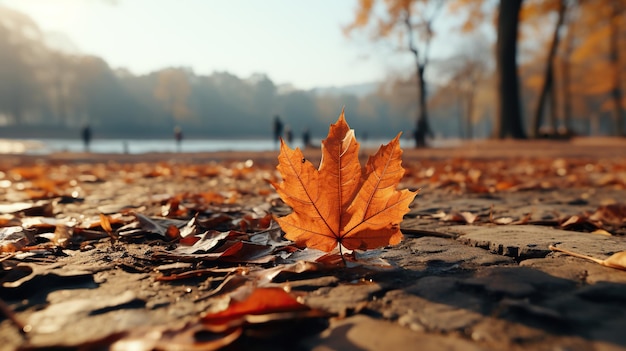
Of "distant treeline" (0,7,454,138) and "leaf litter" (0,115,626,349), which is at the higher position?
"distant treeline" (0,7,454,138)

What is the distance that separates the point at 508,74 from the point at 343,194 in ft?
44.8

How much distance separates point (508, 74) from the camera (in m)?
13.0

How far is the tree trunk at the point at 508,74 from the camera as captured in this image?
1267cm

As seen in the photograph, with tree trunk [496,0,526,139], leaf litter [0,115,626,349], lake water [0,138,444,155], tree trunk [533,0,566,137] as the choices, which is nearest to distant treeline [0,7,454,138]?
lake water [0,138,444,155]

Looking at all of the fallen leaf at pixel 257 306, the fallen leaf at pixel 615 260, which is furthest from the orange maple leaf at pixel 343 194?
the fallen leaf at pixel 615 260

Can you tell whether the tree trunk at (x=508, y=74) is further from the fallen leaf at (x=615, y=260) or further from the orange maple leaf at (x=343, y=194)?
the orange maple leaf at (x=343, y=194)

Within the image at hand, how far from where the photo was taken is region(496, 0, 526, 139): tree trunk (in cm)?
1267

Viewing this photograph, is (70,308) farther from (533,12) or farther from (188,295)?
(533,12)

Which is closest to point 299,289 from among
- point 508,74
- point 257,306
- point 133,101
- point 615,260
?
point 257,306

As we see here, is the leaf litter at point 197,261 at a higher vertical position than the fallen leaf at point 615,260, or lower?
lower

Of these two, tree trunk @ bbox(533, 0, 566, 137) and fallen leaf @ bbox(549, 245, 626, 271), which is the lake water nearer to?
tree trunk @ bbox(533, 0, 566, 137)

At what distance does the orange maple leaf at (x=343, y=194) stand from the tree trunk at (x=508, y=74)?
13.1m

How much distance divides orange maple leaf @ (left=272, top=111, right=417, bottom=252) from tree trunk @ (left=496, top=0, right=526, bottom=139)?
1310 centimetres

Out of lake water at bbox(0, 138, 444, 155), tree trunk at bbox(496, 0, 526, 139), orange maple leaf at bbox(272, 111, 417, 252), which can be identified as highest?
tree trunk at bbox(496, 0, 526, 139)
